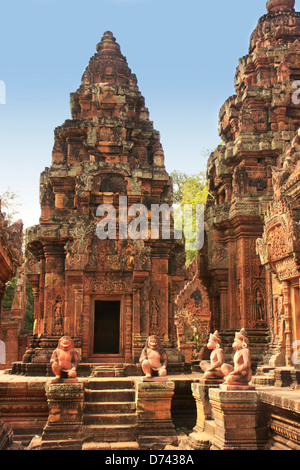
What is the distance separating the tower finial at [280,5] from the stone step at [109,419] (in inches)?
531

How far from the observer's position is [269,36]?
53.3 feet

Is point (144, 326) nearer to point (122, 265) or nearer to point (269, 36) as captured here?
point (122, 265)

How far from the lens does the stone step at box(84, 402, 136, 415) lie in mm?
10438

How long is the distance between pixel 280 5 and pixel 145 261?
988cm

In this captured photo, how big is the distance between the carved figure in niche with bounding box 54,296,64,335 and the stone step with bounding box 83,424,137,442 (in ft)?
12.4

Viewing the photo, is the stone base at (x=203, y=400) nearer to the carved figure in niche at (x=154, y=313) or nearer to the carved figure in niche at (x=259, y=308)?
the carved figure in niche at (x=154, y=313)

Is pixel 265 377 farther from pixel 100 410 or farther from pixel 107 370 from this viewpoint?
pixel 107 370

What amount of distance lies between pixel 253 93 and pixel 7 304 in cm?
1736

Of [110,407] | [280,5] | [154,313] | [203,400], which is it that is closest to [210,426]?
[203,400]

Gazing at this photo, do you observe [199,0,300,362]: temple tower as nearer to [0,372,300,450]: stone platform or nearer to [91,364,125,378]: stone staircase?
[0,372,300,450]: stone platform

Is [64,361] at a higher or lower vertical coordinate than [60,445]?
higher

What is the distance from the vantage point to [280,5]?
16.9 meters

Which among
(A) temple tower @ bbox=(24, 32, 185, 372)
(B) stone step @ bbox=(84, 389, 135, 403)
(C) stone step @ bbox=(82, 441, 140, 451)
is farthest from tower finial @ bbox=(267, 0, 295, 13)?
(C) stone step @ bbox=(82, 441, 140, 451)
